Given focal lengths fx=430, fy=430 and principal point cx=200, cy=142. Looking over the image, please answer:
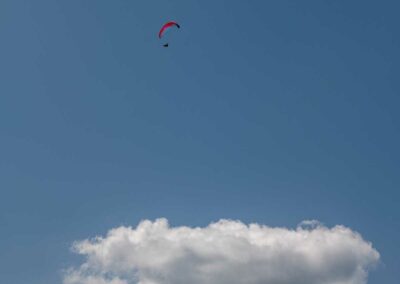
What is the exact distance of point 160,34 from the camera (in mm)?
104312
